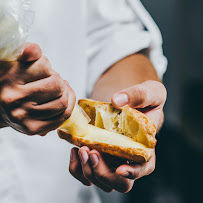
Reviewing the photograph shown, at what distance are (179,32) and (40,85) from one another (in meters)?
1.60

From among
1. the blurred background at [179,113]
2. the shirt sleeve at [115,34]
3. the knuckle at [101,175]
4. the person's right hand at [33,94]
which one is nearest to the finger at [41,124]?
the person's right hand at [33,94]

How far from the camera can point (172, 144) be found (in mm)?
1535

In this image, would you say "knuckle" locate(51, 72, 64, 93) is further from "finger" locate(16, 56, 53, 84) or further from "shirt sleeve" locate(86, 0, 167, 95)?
"shirt sleeve" locate(86, 0, 167, 95)

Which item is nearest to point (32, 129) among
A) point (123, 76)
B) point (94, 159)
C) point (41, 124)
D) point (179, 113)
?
point (41, 124)

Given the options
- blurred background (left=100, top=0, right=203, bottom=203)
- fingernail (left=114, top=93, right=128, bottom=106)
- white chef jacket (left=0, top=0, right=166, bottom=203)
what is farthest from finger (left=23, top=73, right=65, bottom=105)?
blurred background (left=100, top=0, right=203, bottom=203)

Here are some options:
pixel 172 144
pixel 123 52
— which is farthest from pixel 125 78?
pixel 172 144

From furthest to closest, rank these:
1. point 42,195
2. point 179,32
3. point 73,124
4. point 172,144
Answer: point 179,32 → point 172,144 → point 42,195 → point 73,124

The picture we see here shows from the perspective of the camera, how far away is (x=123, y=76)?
78 cm

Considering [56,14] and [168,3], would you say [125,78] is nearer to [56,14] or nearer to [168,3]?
[56,14]

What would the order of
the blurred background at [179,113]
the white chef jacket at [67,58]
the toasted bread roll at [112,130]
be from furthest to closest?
the blurred background at [179,113]
the white chef jacket at [67,58]
the toasted bread roll at [112,130]

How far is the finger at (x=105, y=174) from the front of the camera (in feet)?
1.58

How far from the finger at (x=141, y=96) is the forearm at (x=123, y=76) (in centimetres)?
19

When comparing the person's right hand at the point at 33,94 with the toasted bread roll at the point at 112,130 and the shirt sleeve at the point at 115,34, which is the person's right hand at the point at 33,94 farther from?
the shirt sleeve at the point at 115,34

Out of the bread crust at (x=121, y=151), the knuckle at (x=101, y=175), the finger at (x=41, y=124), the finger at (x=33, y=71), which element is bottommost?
the knuckle at (x=101, y=175)
